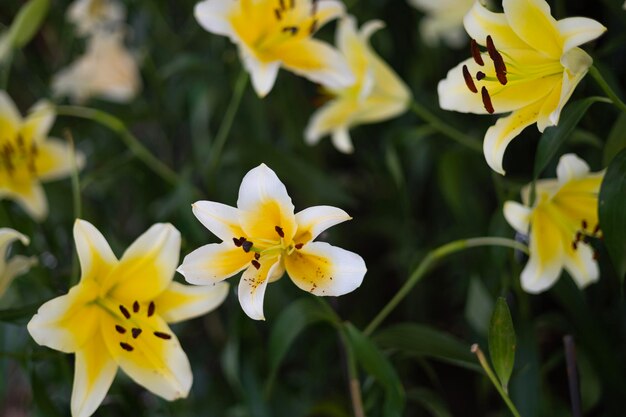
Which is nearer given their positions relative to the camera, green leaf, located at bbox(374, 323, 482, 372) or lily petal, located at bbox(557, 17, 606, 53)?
lily petal, located at bbox(557, 17, 606, 53)

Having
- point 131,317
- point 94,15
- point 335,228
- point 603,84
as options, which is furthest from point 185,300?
point 94,15

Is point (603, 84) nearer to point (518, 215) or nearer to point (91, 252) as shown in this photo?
point (518, 215)

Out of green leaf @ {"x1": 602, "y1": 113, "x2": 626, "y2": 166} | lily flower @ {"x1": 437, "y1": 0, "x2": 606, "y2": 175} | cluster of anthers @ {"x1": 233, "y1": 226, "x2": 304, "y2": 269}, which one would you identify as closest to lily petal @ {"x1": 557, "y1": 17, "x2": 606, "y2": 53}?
lily flower @ {"x1": 437, "y1": 0, "x2": 606, "y2": 175}

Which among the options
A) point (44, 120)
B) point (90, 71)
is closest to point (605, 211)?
point (44, 120)

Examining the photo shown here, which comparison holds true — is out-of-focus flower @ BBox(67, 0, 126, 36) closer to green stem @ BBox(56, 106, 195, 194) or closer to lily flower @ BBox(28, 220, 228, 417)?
green stem @ BBox(56, 106, 195, 194)

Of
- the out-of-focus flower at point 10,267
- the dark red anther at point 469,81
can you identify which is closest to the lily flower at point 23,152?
the out-of-focus flower at point 10,267
